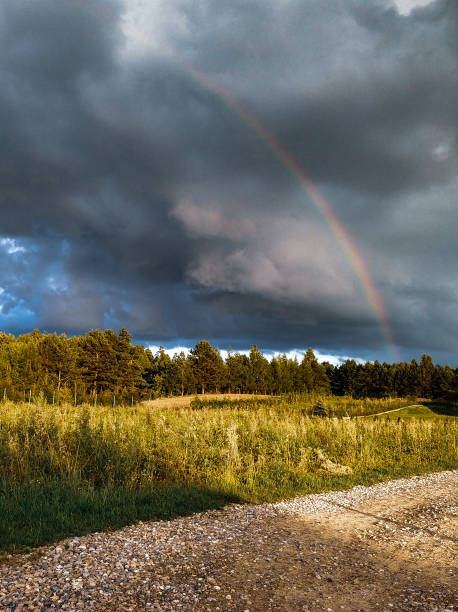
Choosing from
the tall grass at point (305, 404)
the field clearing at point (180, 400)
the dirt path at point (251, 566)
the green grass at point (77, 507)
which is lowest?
the dirt path at point (251, 566)

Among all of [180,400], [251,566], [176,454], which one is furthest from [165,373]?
[251,566]

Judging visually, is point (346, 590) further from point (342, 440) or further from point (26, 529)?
point (342, 440)

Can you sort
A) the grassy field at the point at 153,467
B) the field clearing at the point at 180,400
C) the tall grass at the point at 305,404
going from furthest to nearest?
the field clearing at the point at 180,400
the tall grass at the point at 305,404
the grassy field at the point at 153,467

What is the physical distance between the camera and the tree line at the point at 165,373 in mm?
61094

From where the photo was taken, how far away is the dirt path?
4930 mm

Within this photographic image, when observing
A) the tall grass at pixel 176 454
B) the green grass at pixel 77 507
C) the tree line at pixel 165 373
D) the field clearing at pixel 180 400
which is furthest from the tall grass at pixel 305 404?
the green grass at pixel 77 507

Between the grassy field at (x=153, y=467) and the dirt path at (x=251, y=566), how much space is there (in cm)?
98

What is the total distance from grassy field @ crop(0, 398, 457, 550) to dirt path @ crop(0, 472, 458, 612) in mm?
982

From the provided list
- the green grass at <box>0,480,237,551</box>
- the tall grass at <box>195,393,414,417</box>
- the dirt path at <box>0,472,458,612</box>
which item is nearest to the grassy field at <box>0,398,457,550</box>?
the green grass at <box>0,480,237,551</box>

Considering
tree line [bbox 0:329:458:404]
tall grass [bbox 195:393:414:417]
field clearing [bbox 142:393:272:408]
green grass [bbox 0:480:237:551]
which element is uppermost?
tree line [bbox 0:329:458:404]

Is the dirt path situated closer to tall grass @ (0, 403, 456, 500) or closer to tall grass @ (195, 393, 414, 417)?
tall grass @ (0, 403, 456, 500)

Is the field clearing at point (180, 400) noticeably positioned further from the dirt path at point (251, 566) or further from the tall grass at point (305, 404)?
the dirt path at point (251, 566)

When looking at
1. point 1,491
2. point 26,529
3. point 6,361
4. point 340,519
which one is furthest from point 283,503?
point 6,361

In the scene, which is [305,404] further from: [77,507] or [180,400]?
[77,507]
